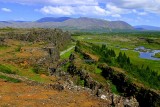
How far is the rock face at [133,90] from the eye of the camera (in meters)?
58.9

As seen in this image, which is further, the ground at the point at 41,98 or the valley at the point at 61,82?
the valley at the point at 61,82

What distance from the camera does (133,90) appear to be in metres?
67.4

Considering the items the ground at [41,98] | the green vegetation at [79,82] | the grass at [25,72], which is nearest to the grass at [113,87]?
the green vegetation at [79,82]

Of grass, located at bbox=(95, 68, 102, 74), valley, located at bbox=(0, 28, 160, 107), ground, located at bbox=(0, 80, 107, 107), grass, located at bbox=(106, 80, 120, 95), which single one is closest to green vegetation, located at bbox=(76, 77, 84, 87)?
valley, located at bbox=(0, 28, 160, 107)

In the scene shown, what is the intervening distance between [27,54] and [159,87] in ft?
103

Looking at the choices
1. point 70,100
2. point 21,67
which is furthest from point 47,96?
point 21,67

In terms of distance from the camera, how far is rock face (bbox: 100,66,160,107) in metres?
58.9

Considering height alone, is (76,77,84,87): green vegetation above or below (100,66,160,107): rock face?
above

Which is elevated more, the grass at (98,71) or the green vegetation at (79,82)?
the green vegetation at (79,82)

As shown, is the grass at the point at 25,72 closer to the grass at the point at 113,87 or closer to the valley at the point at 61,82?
the valley at the point at 61,82

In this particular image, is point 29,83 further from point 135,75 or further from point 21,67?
point 135,75

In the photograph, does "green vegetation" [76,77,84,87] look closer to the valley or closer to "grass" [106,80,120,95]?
the valley

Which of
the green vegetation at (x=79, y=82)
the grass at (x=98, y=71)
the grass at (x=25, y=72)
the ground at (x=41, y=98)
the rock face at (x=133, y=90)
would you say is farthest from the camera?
Result: the grass at (x=98, y=71)

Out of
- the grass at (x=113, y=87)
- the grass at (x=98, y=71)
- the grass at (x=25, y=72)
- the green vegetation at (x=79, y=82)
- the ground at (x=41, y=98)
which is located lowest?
the grass at (x=113, y=87)
